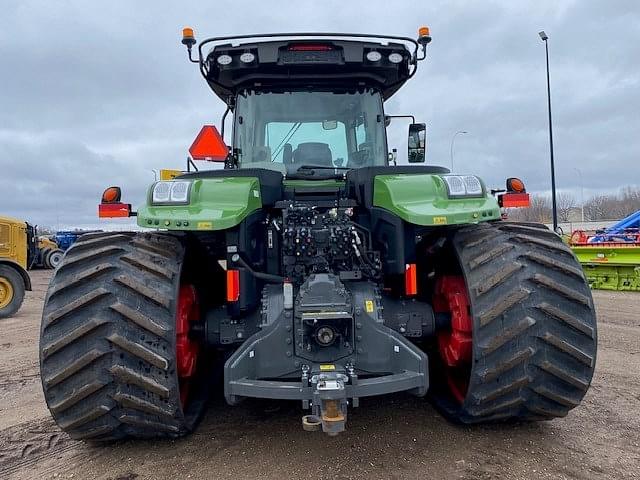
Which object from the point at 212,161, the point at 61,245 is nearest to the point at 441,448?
the point at 212,161

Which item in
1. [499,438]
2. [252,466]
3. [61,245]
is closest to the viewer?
[252,466]

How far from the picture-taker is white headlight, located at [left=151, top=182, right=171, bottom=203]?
315 centimetres

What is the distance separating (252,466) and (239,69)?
3053mm

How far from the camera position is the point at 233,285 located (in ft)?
10.7

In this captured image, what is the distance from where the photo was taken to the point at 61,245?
27.9 meters

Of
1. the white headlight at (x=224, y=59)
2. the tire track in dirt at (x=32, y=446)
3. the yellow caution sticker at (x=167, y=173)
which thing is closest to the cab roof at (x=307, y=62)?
the white headlight at (x=224, y=59)

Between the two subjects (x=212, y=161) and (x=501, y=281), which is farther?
(x=212, y=161)

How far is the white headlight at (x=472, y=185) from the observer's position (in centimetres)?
319

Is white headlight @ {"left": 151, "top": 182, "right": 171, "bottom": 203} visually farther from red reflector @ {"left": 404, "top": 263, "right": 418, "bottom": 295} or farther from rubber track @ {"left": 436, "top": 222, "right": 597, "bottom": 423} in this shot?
rubber track @ {"left": 436, "top": 222, "right": 597, "bottom": 423}

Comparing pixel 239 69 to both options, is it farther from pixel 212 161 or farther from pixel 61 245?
pixel 61 245

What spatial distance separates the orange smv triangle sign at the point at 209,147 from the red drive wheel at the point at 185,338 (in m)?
1.45

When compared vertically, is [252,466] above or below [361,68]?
below

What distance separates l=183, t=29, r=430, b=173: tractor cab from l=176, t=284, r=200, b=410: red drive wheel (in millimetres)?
1308

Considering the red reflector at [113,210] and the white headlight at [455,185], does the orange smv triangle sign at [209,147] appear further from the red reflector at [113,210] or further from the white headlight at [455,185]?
the white headlight at [455,185]
